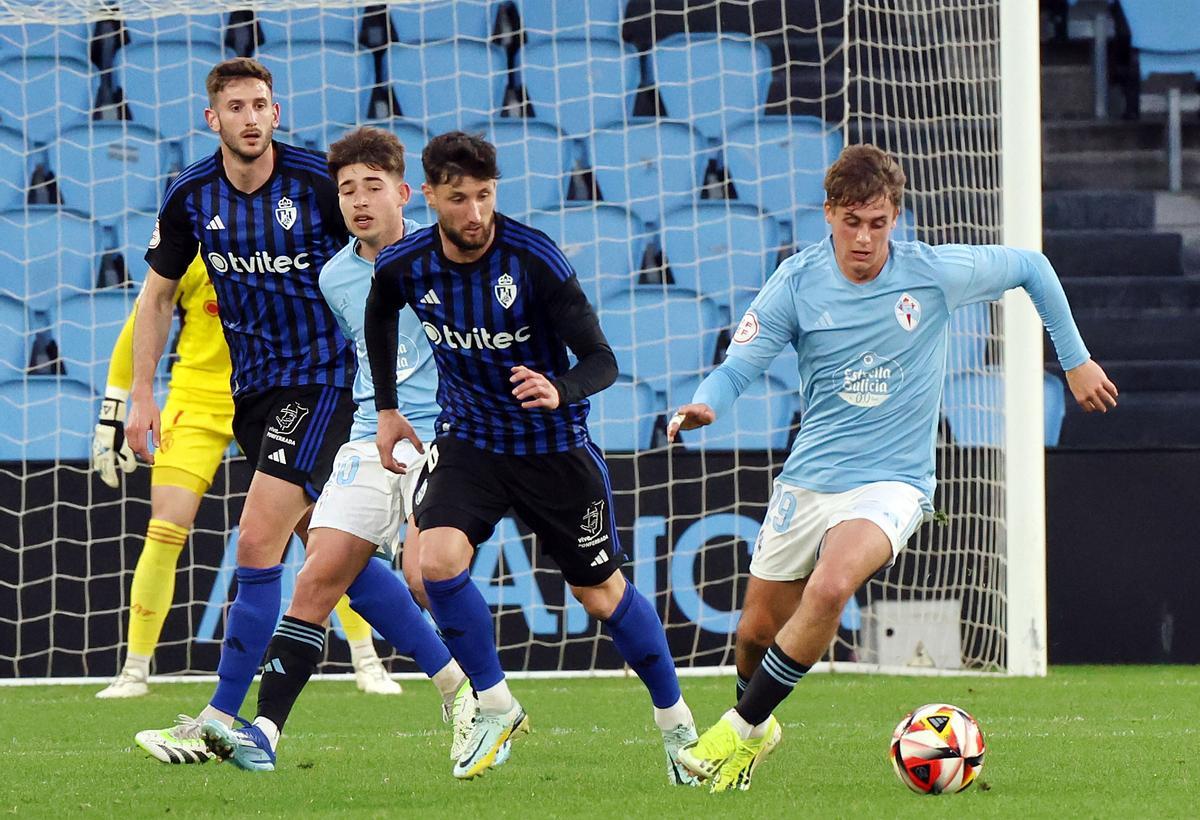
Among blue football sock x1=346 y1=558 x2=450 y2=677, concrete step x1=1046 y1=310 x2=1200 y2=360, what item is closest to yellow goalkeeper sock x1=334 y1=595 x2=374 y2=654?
blue football sock x1=346 y1=558 x2=450 y2=677

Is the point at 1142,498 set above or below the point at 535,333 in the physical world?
below

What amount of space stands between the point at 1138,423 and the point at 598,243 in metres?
3.13

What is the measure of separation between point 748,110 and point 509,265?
6130mm

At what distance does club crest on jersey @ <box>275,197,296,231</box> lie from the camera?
4932 millimetres

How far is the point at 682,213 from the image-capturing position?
10055mm

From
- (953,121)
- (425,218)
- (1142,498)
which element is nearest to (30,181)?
(425,218)

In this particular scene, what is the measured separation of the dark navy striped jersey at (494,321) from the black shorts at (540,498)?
39mm

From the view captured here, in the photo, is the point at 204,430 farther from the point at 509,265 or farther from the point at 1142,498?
the point at 1142,498

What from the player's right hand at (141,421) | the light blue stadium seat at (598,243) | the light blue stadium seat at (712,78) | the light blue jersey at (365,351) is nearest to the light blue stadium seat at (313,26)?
the light blue stadium seat at (598,243)

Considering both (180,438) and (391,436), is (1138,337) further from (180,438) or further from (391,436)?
(391,436)

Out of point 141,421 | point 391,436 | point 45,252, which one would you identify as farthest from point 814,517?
point 45,252

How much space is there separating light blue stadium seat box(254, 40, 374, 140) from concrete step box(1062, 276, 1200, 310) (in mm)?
4336

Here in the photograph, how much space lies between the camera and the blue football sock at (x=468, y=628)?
4270mm

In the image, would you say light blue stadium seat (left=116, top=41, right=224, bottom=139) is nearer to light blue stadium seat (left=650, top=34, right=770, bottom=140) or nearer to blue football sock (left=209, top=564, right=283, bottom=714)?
light blue stadium seat (left=650, top=34, right=770, bottom=140)
